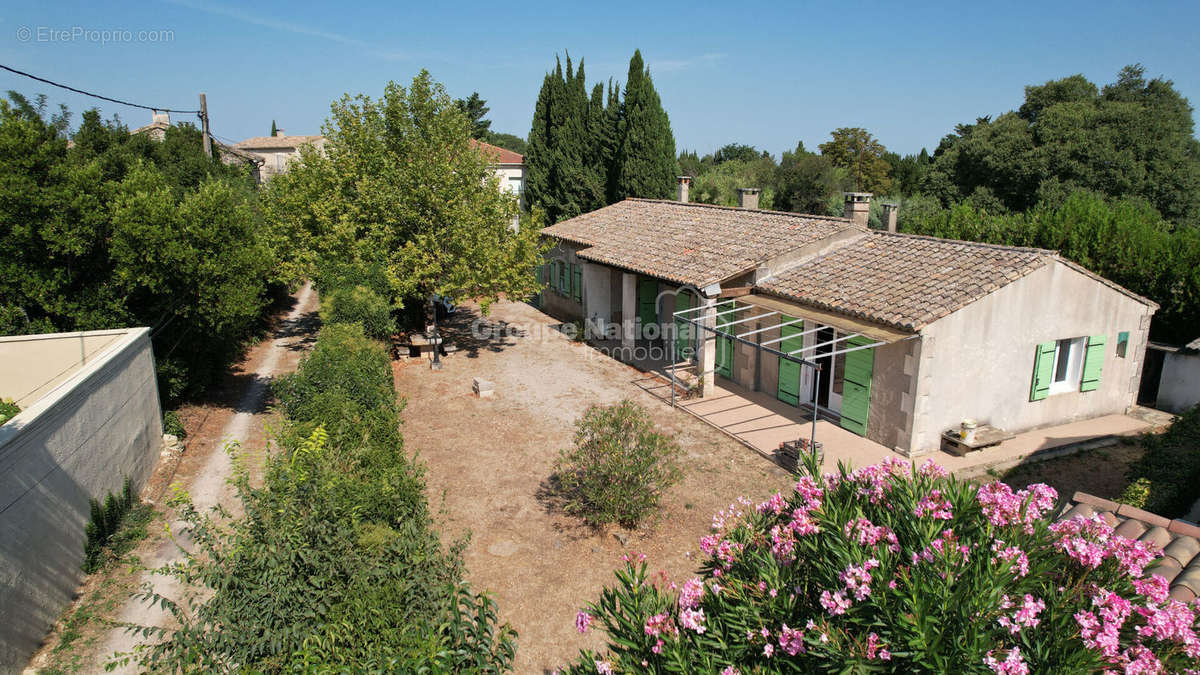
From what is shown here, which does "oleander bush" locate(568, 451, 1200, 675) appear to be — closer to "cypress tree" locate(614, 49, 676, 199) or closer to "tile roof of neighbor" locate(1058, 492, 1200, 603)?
"tile roof of neighbor" locate(1058, 492, 1200, 603)

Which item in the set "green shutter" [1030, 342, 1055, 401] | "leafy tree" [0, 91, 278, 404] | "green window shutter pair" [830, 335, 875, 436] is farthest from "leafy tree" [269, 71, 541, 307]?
"green shutter" [1030, 342, 1055, 401]

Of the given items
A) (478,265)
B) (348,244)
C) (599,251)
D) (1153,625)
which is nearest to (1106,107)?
(599,251)

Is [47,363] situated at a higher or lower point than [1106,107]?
lower

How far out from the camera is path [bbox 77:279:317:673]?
8039 mm

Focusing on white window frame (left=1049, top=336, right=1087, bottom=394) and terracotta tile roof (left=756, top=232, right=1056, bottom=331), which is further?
white window frame (left=1049, top=336, right=1087, bottom=394)

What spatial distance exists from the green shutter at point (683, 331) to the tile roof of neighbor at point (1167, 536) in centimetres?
1120

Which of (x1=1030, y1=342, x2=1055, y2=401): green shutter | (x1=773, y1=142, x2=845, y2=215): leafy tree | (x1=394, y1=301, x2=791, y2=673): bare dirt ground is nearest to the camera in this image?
(x1=394, y1=301, x2=791, y2=673): bare dirt ground

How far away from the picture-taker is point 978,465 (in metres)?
12.1

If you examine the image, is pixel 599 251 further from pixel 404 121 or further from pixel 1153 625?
pixel 1153 625

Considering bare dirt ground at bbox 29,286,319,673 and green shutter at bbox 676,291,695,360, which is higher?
green shutter at bbox 676,291,695,360

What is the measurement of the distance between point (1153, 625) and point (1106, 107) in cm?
3725

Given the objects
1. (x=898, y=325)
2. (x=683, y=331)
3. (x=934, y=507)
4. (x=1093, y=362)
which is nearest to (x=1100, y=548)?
(x=934, y=507)

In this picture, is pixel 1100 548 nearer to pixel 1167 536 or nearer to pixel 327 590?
pixel 1167 536

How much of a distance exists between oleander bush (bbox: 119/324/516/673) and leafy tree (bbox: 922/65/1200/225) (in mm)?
34202
